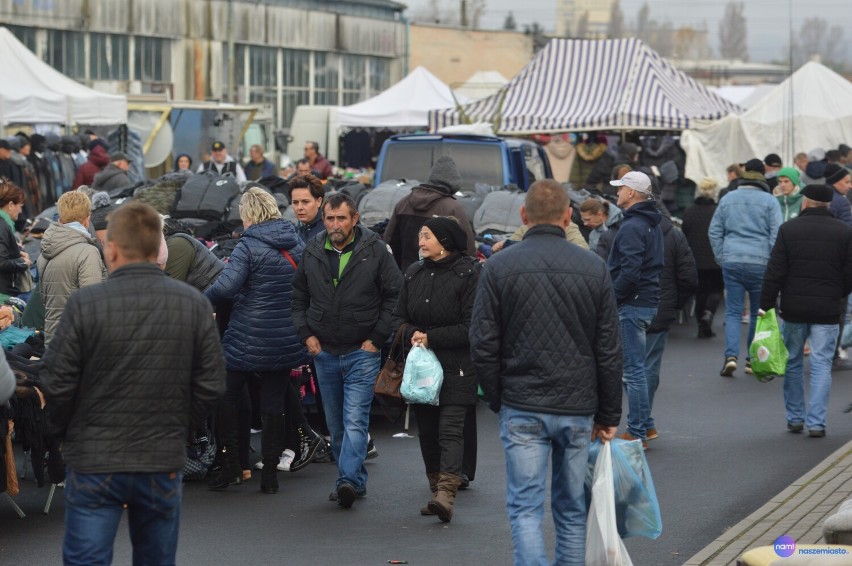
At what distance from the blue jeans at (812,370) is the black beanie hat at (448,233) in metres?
3.54

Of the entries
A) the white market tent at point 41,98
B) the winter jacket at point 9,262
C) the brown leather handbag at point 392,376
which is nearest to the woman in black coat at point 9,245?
the winter jacket at point 9,262

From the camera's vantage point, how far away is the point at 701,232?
1677 centimetres

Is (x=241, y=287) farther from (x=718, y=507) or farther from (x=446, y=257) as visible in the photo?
(x=718, y=507)

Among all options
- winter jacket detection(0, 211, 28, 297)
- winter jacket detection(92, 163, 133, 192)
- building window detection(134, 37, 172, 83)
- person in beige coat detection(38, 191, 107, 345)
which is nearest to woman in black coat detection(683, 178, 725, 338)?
winter jacket detection(92, 163, 133, 192)

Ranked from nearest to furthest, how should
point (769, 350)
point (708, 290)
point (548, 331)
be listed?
point (548, 331) < point (769, 350) < point (708, 290)

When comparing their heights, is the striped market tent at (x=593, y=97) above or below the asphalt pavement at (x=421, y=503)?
above

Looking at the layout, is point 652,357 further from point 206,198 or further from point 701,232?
point 701,232

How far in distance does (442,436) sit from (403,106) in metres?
26.8

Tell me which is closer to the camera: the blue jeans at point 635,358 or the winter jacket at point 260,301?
the winter jacket at point 260,301

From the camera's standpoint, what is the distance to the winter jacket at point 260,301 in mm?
8961

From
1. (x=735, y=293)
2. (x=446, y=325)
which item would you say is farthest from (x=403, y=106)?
(x=446, y=325)

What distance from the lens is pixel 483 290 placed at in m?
6.32

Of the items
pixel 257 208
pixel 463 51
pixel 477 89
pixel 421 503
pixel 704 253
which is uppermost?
pixel 463 51

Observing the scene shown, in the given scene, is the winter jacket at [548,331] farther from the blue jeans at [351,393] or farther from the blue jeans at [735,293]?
the blue jeans at [735,293]
